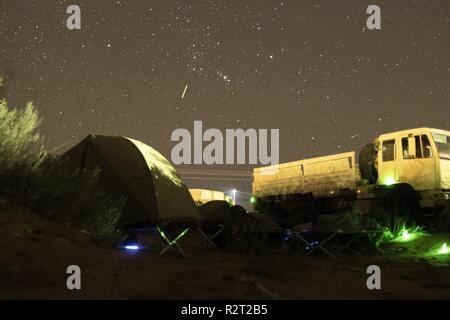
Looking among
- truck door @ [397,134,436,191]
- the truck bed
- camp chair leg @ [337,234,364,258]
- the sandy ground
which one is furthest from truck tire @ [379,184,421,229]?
the sandy ground

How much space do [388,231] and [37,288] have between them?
10.9 meters

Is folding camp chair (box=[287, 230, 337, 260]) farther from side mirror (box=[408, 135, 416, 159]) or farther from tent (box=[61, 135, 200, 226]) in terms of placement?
side mirror (box=[408, 135, 416, 159])

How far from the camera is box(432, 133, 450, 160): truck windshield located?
13375mm

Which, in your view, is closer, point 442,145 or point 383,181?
point 442,145

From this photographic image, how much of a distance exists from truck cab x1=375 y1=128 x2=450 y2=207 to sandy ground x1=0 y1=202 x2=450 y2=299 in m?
6.89

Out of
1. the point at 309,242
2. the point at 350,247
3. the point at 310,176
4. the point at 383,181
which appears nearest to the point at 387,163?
the point at 383,181

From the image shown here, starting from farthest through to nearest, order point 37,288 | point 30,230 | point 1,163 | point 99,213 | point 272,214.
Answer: point 272,214 → point 99,213 → point 1,163 → point 30,230 → point 37,288

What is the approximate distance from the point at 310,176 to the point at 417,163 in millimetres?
4285

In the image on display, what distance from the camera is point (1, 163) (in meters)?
6.75

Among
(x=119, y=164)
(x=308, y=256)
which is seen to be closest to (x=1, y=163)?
(x=119, y=164)

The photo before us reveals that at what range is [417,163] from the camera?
13.5 m

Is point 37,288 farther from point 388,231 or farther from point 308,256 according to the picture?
point 388,231

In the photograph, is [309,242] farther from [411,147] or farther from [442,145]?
[442,145]
